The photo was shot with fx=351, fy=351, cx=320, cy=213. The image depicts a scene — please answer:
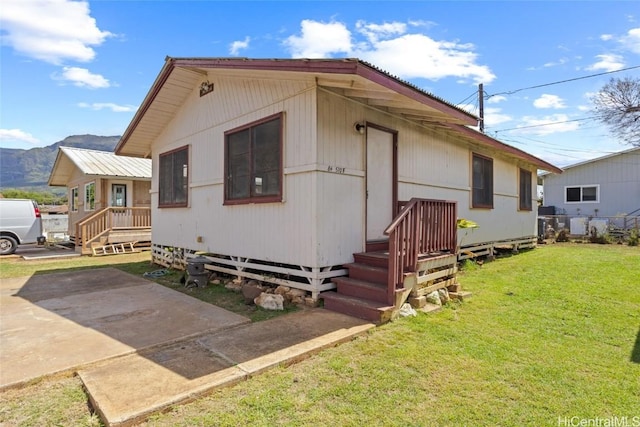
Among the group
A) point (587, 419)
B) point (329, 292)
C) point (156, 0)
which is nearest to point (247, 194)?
point (329, 292)

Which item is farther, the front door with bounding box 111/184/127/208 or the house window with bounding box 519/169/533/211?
the front door with bounding box 111/184/127/208

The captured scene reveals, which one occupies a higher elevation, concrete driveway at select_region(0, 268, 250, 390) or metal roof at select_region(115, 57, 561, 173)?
metal roof at select_region(115, 57, 561, 173)

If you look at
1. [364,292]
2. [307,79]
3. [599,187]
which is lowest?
[364,292]

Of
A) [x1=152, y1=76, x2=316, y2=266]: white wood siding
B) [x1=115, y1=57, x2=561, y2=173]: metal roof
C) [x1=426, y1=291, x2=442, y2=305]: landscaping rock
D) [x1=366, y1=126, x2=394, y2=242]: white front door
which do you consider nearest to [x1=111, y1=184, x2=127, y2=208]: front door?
[x1=115, y1=57, x2=561, y2=173]: metal roof

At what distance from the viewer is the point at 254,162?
580 centimetres

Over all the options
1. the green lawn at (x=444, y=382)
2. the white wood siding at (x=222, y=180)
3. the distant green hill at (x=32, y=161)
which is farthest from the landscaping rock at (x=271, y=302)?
the distant green hill at (x=32, y=161)

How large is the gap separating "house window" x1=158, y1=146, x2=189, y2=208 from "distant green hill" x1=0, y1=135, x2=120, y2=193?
116 m

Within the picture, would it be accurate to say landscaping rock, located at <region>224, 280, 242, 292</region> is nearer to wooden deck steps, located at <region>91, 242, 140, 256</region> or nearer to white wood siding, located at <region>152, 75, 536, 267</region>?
white wood siding, located at <region>152, 75, 536, 267</region>

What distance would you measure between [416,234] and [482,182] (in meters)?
5.71

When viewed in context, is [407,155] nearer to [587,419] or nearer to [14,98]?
[587,419]

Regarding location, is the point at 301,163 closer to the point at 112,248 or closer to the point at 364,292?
the point at 364,292

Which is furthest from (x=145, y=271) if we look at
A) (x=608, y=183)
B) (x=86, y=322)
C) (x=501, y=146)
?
(x=608, y=183)

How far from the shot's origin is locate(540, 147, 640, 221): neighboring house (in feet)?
56.9

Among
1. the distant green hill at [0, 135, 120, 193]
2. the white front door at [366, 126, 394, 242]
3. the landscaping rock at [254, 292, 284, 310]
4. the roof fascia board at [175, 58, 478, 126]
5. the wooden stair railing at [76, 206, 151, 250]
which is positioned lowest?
the landscaping rock at [254, 292, 284, 310]
